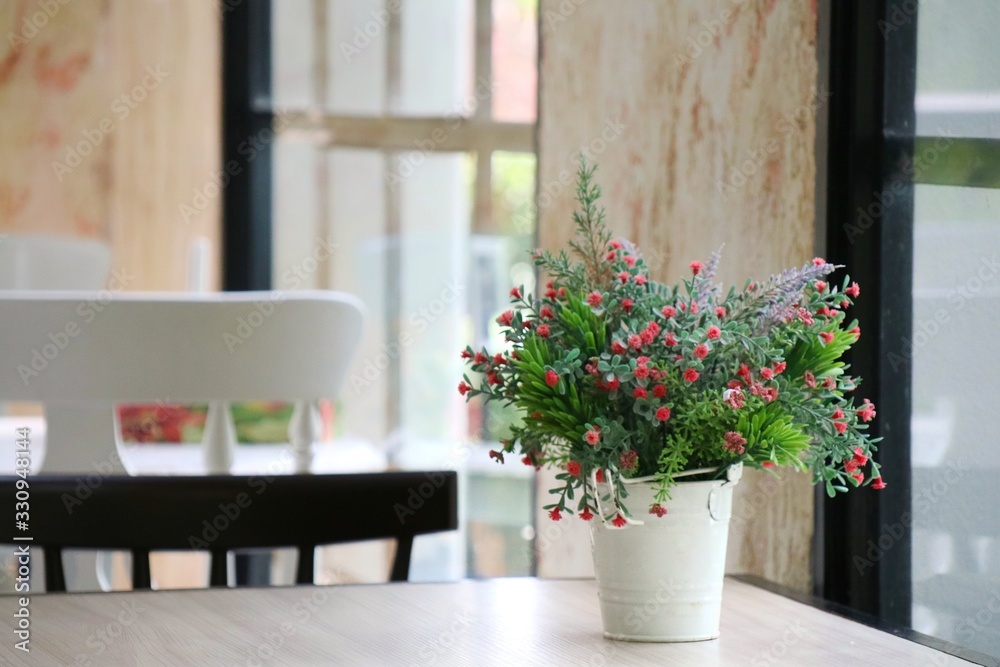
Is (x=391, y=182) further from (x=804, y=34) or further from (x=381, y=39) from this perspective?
(x=804, y=34)

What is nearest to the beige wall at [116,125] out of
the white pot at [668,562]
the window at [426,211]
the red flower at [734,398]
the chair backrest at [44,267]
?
the window at [426,211]

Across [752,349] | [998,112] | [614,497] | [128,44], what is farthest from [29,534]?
[128,44]

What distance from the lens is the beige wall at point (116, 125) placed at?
3443mm

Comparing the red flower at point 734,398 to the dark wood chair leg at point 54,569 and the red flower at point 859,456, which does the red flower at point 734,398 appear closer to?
the red flower at point 859,456

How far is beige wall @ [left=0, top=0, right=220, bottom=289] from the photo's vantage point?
344 centimetres

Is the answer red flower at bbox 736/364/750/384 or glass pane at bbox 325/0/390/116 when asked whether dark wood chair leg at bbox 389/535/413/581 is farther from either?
glass pane at bbox 325/0/390/116

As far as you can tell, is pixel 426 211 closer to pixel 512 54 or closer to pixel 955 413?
pixel 512 54

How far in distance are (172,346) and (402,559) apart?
446mm

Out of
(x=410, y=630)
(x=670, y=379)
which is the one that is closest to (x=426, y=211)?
(x=410, y=630)

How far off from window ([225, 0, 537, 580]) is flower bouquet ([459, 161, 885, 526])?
2.26 meters

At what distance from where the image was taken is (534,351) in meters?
0.97

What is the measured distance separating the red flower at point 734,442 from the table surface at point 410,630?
18 cm

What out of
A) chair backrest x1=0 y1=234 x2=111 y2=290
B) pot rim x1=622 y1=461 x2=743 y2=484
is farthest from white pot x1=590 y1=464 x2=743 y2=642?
chair backrest x1=0 y1=234 x2=111 y2=290

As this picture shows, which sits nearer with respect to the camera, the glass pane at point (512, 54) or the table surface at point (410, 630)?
the table surface at point (410, 630)
